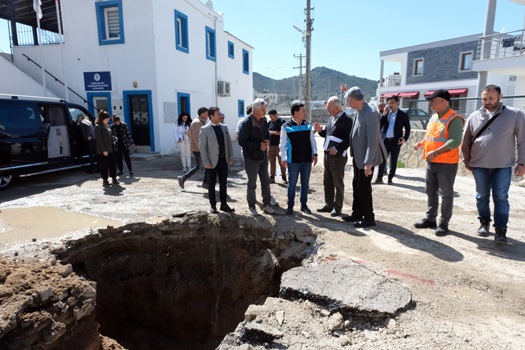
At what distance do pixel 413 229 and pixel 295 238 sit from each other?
1.61m

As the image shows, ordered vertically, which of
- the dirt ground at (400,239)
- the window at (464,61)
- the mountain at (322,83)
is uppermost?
the mountain at (322,83)

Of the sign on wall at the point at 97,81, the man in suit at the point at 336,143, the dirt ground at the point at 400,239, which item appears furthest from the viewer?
the sign on wall at the point at 97,81

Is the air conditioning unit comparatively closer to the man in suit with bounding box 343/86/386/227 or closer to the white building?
the white building

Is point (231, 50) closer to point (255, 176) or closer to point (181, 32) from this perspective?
point (181, 32)

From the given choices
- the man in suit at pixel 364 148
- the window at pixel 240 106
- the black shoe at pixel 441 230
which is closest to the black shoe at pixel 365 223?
the man in suit at pixel 364 148

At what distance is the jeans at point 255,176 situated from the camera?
17.6ft

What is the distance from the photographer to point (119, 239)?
4938mm

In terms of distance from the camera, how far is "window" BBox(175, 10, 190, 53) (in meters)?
13.0

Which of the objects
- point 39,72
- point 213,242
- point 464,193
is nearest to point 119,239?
point 213,242

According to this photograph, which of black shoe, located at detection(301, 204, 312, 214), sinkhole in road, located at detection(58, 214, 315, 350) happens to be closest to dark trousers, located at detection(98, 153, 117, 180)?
sinkhole in road, located at detection(58, 214, 315, 350)

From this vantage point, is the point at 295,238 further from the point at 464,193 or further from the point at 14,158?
the point at 14,158

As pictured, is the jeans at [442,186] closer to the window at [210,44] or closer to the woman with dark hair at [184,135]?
the woman with dark hair at [184,135]

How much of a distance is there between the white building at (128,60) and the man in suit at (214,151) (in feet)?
23.8

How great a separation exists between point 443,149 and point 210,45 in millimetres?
13867
